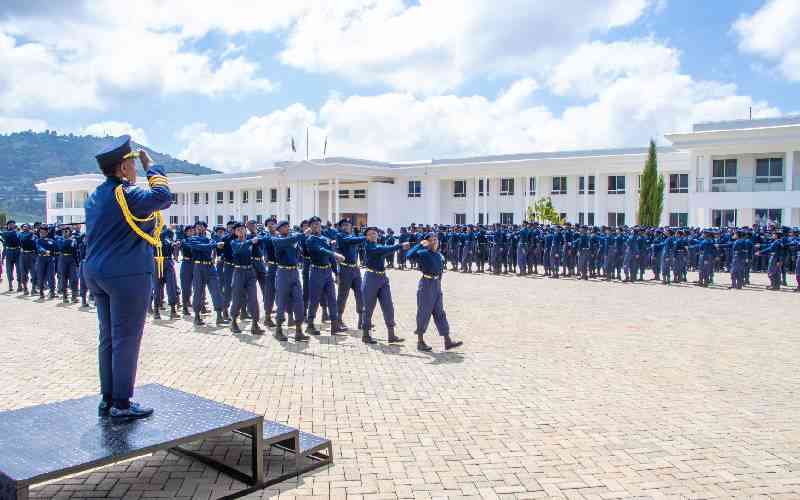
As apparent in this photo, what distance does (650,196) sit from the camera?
3008 centimetres

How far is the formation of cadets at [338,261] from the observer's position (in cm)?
970

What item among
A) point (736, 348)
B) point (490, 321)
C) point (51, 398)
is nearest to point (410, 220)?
point (490, 321)

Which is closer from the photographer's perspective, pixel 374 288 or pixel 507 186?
pixel 374 288

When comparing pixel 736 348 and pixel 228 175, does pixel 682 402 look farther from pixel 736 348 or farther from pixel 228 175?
pixel 228 175

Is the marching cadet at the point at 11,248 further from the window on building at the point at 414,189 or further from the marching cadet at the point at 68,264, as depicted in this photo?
the window on building at the point at 414,189

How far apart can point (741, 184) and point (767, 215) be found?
1.76 metres

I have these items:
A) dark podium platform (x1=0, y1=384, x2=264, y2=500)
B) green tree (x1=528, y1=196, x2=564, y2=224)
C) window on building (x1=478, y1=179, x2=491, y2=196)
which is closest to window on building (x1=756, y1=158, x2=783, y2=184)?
green tree (x1=528, y1=196, x2=564, y2=224)

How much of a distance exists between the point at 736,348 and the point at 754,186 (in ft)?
75.4

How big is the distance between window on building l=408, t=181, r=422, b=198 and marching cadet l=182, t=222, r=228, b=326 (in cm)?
3030

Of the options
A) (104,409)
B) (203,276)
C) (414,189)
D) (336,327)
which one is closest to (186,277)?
(203,276)

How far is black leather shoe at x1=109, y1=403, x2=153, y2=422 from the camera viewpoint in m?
4.46

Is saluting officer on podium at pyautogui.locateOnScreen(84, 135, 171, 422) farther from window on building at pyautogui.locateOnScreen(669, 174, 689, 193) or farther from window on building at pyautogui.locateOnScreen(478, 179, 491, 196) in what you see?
window on building at pyautogui.locateOnScreen(478, 179, 491, 196)

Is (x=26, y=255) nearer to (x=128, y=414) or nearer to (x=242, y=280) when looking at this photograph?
(x=242, y=280)

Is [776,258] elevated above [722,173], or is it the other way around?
[722,173]
